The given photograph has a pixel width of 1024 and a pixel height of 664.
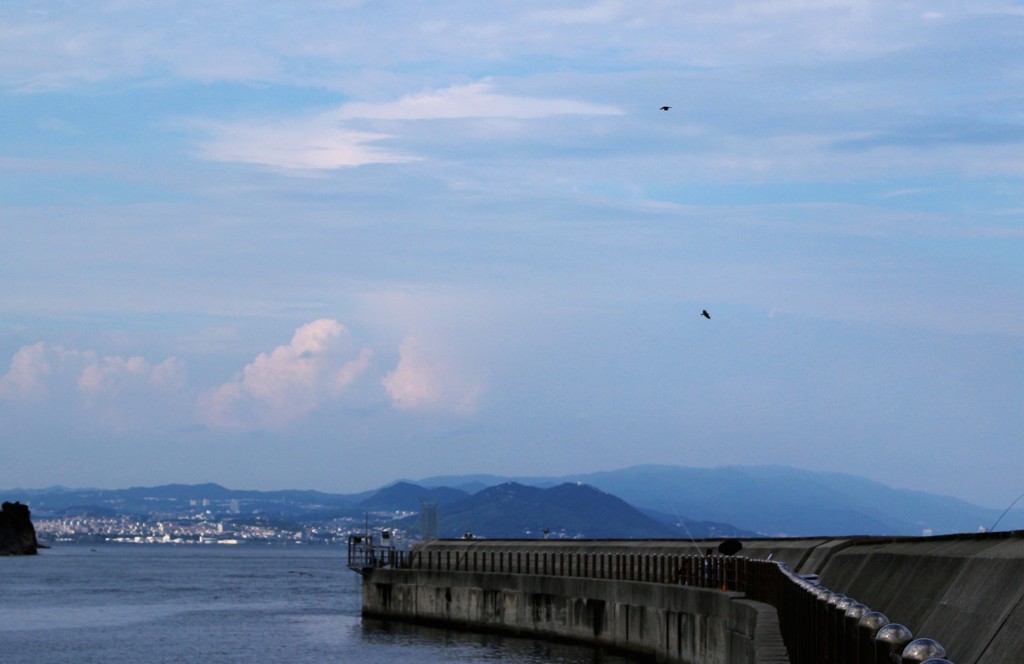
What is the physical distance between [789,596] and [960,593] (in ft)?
34.8

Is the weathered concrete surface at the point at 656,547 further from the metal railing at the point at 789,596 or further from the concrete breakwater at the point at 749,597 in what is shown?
the metal railing at the point at 789,596

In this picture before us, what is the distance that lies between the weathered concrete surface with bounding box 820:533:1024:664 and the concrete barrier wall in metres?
2.20

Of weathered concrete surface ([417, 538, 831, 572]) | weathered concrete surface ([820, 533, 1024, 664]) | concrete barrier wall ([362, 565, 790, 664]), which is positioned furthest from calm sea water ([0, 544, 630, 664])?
weathered concrete surface ([820, 533, 1024, 664])

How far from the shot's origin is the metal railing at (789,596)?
1242 cm

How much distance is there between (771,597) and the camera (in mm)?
39438

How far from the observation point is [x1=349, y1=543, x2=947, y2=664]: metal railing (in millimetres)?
12422

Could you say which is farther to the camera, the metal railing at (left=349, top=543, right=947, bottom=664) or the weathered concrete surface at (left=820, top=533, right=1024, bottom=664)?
the weathered concrete surface at (left=820, top=533, right=1024, bottom=664)

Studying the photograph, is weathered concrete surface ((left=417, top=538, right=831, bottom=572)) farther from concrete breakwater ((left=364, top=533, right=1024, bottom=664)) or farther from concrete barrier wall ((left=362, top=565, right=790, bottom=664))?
concrete barrier wall ((left=362, top=565, right=790, bottom=664))

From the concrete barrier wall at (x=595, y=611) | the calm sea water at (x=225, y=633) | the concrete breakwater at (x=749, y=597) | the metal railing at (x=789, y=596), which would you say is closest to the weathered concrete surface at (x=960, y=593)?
the concrete breakwater at (x=749, y=597)

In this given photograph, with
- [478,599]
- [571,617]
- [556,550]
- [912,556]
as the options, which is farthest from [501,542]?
[912,556]

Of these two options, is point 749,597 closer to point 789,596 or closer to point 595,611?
point 789,596

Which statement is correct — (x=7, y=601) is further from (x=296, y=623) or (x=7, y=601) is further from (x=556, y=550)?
(x=556, y=550)

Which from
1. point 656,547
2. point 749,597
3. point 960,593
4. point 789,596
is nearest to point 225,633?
point 656,547

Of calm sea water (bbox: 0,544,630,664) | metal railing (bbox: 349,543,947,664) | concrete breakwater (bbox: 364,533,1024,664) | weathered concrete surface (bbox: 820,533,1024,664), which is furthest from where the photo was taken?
calm sea water (bbox: 0,544,630,664)
